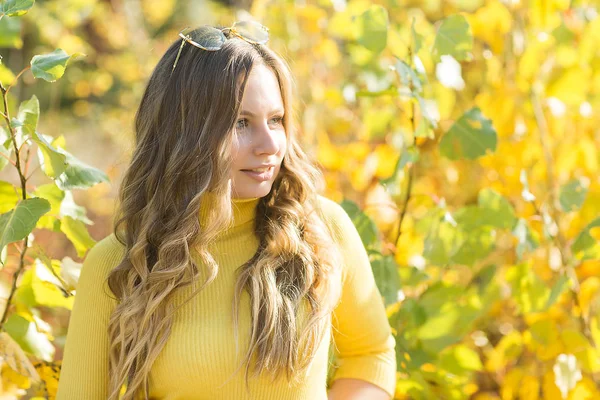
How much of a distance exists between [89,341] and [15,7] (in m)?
0.59

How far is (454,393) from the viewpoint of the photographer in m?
1.74

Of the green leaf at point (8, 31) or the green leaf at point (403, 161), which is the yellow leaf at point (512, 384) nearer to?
the green leaf at point (403, 161)

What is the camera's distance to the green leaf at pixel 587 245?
63.7 inches

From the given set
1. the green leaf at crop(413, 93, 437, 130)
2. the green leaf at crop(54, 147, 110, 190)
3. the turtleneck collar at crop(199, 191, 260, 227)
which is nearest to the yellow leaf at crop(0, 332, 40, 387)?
the green leaf at crop(54, 147, 110, 190)

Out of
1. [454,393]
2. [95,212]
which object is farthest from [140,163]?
[95,212]

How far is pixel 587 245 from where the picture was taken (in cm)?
163

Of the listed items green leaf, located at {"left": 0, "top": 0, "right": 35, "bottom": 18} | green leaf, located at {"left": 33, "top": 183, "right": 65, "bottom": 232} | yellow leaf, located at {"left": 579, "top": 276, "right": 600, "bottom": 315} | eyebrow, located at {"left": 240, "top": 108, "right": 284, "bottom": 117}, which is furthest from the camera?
yellow leaf, located at {"left": 579, "top": 276, "right": 600, "bottom": 315}

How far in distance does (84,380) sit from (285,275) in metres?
0.41

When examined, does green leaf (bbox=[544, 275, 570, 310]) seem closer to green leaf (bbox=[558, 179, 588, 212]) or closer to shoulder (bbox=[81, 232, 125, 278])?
green leaf (bbox=[558, 179, 588, 212])

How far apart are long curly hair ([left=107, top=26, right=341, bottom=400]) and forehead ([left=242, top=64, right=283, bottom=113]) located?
0.05 feet

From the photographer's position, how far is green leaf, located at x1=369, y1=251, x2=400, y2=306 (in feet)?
5.27

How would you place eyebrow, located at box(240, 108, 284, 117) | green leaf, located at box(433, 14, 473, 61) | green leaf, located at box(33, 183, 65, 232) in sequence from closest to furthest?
eyebrow, located at box(240, 108, 284, 117)
green leaf, located at box(33, 183, 65, 232)
green leaf, located at box(433, 14, 473, 61)

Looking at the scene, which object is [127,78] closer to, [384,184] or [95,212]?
[95,212]

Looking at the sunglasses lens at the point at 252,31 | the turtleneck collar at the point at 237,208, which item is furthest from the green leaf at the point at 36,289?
the sunglasses lens at the point at 252,31
